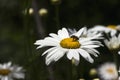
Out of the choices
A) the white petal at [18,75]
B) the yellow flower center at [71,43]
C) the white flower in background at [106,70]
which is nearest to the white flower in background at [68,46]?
the yellow flower center at [71,43]

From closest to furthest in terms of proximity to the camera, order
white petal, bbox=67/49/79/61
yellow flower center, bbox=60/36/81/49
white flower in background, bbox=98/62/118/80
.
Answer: white petal, bbox=67/49/79/61 < yellow flower center, bbox=60/36/81/49 < white flower in background, bbox=98/62/118/80

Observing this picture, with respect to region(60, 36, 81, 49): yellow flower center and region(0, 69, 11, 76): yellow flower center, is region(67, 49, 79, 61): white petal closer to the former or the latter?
region(60, 36, 81, 49): yellow flower center

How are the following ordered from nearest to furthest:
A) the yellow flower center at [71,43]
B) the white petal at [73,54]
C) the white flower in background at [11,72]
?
1. the white petal at [73,54]
2. the yellow flower center at [71,43]
3. the white flower in background at [11,72]

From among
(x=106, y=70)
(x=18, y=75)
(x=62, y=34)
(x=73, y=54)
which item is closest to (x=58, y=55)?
(x=73, y=54)

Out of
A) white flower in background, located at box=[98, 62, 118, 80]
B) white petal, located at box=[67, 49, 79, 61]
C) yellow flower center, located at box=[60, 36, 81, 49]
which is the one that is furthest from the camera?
white flower in background, located at box=[98, 62, 118, 80]

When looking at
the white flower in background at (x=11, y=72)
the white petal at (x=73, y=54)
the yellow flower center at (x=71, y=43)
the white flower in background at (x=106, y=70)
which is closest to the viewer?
the white petal at (x=73, y=54)

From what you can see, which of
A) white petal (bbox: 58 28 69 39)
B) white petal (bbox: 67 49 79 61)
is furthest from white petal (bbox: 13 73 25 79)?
white petal (bbox: 67 49 79 61)

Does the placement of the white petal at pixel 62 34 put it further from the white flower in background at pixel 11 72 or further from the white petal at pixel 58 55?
the white flower in background at pixel 11 72

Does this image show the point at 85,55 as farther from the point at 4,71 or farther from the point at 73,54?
the point at 4,71
